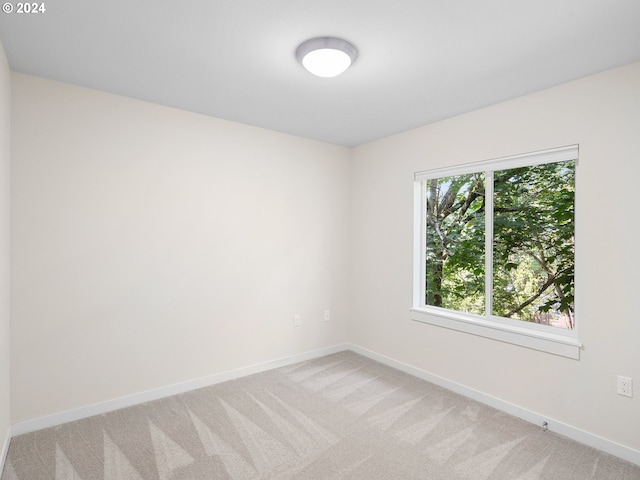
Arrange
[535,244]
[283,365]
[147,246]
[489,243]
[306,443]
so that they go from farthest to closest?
[283,365] → [489,243] → [147,246] → [535,244] → [306,443]

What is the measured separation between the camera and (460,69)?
2.27 m

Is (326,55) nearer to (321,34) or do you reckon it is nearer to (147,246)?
(321,34)

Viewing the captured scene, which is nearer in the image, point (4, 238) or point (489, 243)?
point (4, 238)

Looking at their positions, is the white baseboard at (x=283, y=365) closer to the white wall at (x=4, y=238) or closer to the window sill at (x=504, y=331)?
the white wall at (x=4, y=238)

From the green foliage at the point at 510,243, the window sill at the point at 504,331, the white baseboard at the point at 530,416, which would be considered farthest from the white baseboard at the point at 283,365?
the green foliage at the point at 510,243

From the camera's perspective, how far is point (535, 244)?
2768 mm

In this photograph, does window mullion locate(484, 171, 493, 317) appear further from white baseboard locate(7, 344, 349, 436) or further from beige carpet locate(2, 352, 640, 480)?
white baseboard locate(7, 344, 349, 436)

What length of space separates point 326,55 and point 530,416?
290cm

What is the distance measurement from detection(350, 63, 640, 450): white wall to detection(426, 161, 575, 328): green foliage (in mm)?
209

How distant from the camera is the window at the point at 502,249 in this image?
8.57ft

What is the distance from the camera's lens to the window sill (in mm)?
2459

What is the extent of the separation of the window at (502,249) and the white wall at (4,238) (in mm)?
3179

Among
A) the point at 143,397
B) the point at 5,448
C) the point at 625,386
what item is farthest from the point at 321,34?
the point at 5,448

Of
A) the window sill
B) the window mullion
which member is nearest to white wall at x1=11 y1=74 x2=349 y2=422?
the window sill
